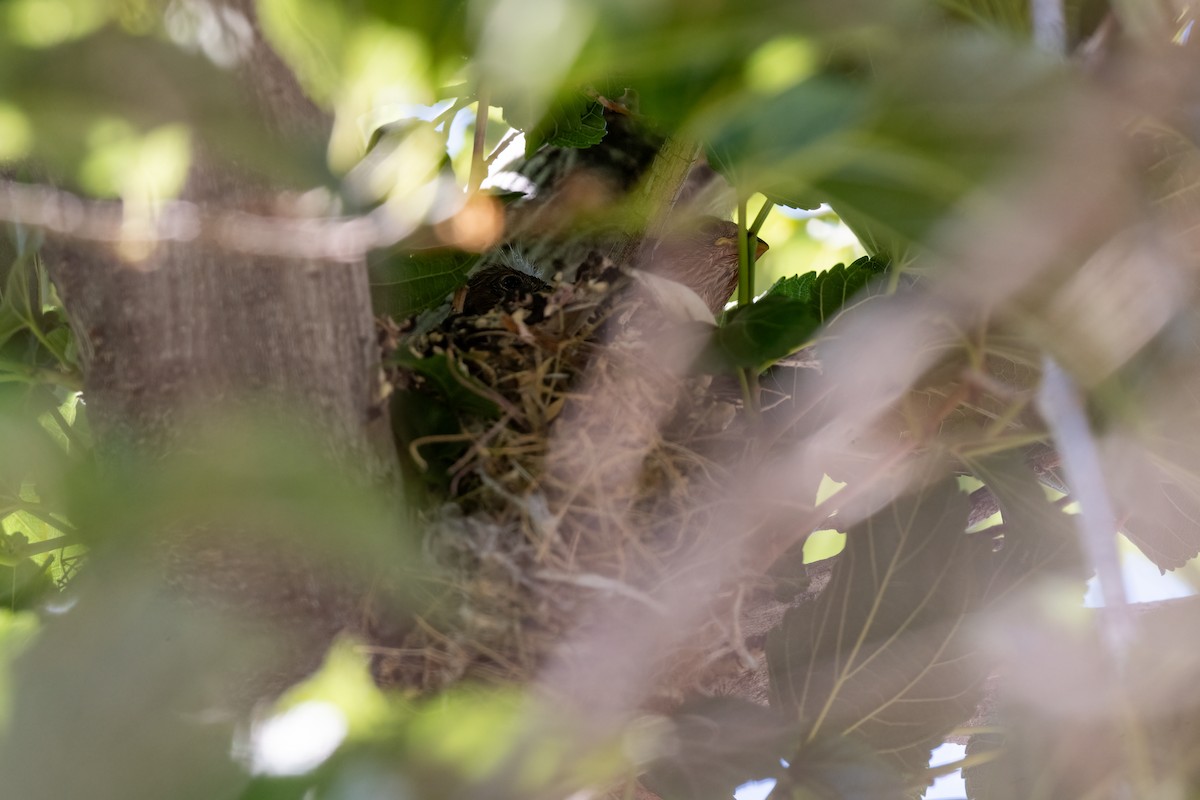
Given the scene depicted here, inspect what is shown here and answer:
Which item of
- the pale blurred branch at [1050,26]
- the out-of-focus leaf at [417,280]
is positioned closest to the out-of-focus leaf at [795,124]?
the pale blurred branch at [1050,26]

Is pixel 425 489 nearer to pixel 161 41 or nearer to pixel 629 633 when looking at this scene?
pixel 629 633

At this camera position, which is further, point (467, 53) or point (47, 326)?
point (47, 326)

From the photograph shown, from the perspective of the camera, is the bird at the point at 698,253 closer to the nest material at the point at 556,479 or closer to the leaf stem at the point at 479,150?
the nest material at the point at 556,479

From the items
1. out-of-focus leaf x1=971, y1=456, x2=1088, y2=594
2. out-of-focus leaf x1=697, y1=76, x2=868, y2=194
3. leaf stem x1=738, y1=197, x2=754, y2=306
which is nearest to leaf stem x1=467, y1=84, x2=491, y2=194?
out-of-focus leaf x1=697, y1=76, x2=868, y2=194

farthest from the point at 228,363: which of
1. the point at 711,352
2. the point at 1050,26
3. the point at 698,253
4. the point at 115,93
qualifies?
the point at 698,253

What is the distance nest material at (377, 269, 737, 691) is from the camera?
0.67 metres

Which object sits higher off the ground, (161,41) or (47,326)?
(47,326)

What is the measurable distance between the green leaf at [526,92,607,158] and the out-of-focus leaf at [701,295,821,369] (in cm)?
25

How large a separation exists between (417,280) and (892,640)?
0.48m

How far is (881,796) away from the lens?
664 millimetres

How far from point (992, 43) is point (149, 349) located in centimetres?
51

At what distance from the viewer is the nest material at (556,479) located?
668mm

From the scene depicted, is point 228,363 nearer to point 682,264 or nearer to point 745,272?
point 745,272

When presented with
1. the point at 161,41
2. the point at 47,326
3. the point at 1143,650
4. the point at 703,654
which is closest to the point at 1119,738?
the point at 1143,650
